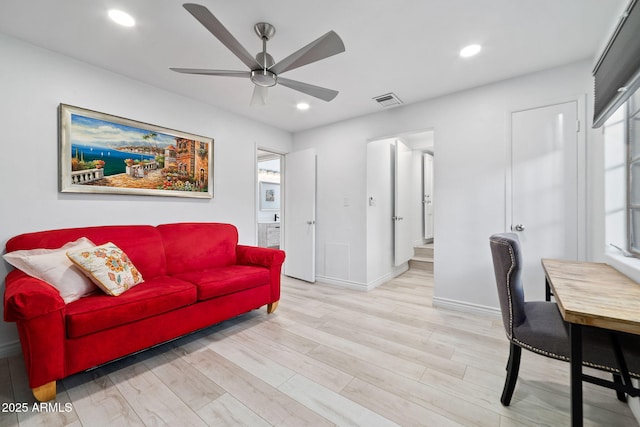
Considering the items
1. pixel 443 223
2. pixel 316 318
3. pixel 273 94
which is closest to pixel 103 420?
pixel 316 318

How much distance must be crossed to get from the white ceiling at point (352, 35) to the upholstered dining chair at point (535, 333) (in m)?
1.58

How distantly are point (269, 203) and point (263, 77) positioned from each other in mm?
5449

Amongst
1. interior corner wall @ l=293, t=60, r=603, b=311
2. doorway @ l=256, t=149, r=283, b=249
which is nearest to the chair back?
interior corner wall @ l=293, t=60, r=603, b=311

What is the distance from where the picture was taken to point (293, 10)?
173 cm

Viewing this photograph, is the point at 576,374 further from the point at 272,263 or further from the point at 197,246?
the point at 197,246

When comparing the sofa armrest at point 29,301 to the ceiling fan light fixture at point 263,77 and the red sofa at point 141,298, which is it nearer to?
the red sofa at point 141,298

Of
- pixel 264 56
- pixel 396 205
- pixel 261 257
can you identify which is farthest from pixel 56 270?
pixel 396 205

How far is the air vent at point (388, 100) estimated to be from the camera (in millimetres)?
3033

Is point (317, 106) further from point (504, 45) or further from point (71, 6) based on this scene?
point (71, 6)

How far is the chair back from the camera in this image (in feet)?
4.59

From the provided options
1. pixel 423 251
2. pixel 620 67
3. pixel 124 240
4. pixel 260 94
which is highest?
pixel 260 94

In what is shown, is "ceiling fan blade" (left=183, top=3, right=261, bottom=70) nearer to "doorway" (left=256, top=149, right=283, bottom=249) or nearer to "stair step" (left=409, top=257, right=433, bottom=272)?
"stair step" (left=409, top=257, right=433, bottom=272)

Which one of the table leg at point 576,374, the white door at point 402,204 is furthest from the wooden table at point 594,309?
the white door at point 402,204

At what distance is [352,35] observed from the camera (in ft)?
6.53
